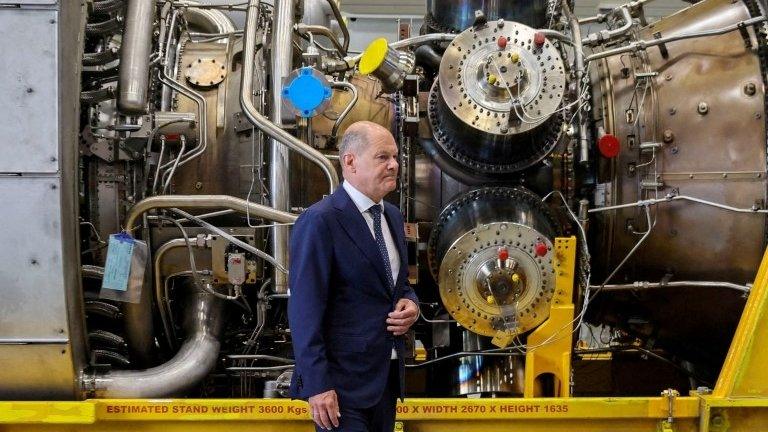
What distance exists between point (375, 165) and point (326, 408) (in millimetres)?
672

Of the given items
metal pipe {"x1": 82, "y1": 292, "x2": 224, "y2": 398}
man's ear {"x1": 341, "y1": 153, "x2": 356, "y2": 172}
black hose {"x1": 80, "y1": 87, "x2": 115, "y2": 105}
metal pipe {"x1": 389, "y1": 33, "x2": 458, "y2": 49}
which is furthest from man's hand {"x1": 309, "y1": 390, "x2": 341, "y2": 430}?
metal pipe {"x1": 389, "y1": 33, "x2": 458, "y2": 49}

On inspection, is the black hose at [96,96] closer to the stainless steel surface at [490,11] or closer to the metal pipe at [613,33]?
the stainless steel surface at [490,11]

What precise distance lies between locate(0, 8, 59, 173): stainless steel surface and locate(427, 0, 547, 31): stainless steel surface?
5.29 ft

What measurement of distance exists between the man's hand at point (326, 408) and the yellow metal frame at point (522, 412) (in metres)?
0.68

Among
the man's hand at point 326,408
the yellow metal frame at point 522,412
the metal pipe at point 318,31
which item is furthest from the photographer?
the metal pipe at point 318,31

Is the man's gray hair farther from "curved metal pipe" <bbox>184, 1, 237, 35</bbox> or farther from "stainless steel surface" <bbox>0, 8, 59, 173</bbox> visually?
"curved metal pipe" <bbox>184, 1, 237, 35</bbox>

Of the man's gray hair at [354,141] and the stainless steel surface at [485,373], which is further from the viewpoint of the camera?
the stainless steel surface at [485,373]

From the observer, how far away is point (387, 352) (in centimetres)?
210

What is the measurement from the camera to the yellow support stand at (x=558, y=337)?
9.38ft

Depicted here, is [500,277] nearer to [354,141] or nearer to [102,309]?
[354,141]

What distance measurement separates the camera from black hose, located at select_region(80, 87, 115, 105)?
2805 millimetres

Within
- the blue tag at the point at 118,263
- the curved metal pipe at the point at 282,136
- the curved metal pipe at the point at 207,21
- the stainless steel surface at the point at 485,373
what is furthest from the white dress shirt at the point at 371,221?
the curved metal pipe at the point at 207,21

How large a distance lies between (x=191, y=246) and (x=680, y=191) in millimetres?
1986

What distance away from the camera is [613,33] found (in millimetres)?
3121
